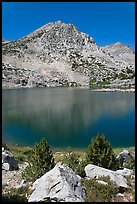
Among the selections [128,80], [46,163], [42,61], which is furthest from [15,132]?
[42,61]

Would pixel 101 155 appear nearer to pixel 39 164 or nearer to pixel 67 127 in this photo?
pixel 39 164

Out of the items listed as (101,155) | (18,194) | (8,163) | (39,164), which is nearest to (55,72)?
(8,163)

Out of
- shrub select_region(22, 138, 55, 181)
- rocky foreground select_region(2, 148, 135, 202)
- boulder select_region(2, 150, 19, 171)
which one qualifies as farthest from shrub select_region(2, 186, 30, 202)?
boulder select_region(2, 150, 19, 171)

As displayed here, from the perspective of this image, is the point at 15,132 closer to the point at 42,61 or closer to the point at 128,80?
→ the point at 128,80

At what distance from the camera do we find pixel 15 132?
1500 inches

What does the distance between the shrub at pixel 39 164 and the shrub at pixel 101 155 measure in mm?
2481

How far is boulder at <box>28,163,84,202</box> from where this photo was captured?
27.8 ft

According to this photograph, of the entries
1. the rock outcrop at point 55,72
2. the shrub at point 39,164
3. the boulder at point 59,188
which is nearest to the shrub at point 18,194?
the boulder at point 59,188

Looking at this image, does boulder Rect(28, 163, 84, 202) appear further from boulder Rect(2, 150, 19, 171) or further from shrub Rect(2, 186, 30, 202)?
boulder Rect(2, 150, 19, 171)

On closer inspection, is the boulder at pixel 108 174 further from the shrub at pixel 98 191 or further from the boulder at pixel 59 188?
the boulder at pixel 59 188

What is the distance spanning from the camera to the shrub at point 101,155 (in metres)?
14.3

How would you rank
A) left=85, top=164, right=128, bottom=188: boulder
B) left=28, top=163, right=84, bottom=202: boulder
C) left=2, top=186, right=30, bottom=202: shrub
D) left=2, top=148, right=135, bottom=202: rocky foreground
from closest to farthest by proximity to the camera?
left=28, top=163, right=84, bottom=202: boulder → left=2, top=148, right=135, bottom=202: rocky foreground → left=2, top=186, right=30, bottom=202: shrub → left=85, top=164, right=128, bottom=188: boulder

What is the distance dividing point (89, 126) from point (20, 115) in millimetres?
17419

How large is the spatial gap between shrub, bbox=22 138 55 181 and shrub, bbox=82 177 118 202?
266 cm
